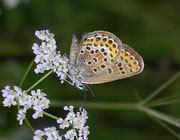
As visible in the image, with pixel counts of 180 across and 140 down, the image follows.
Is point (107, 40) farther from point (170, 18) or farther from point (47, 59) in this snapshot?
point (170, 18)

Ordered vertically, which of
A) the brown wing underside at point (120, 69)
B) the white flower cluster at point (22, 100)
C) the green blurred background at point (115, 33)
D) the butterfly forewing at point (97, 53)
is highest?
the green blurred background at point (115, 33)

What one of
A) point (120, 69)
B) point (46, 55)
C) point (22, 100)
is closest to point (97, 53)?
point (120, 69)

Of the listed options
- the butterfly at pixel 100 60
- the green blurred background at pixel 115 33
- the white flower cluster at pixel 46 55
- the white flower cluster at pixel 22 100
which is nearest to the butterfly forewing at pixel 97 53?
the butterfly at pixel 100 60

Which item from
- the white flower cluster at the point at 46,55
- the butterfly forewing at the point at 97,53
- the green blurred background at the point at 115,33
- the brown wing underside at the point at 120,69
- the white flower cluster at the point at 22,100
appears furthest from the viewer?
the green blurred background at the point at 115,33

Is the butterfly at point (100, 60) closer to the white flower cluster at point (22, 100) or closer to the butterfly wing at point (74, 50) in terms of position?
the butterfly wing at point (74, 50)

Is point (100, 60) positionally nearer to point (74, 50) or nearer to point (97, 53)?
point (97, 53)
